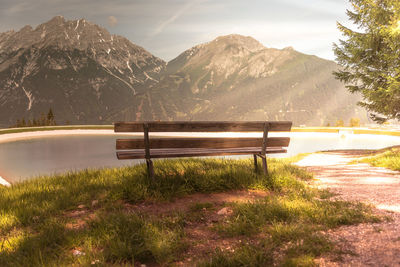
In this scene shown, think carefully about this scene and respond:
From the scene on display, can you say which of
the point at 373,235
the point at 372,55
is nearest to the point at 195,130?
the point at 373,235

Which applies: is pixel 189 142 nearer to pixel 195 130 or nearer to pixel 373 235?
pixel 195 130

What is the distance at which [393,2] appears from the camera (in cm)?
1014

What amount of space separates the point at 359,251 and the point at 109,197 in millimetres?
3255

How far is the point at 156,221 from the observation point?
3.16m

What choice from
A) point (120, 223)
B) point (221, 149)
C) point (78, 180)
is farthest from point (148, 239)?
point (78, 180)

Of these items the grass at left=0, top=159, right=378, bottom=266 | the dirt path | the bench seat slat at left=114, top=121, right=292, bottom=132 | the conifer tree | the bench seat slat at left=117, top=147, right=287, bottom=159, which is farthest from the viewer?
the conifer tree

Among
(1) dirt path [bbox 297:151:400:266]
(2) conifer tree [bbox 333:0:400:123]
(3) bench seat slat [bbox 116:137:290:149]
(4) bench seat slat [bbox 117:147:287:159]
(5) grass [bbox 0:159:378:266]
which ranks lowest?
(1) dirt path [bbox 297:151:400:266]

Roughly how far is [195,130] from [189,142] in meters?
0.24

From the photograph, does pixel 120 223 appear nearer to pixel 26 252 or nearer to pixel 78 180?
pixel 26 252

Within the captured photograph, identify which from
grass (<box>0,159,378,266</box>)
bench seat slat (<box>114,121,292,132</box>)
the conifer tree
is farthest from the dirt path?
the conifer tree

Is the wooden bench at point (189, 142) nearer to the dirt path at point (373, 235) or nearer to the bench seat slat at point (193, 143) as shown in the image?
the bench seat slat at point (193, 143)

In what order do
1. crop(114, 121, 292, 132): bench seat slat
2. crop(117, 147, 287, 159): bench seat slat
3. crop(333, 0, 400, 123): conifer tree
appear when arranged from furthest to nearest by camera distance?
crop(333, 0, 400, 123): conifer tree → crop(117, 147, 287, 159): bench seat slat → crop(114, 121, 292, 132): bench seat slat

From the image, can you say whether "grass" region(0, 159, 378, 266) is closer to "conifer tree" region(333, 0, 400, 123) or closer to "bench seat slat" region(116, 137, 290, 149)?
"bench seat slat" region(116, 137, 290, 149)

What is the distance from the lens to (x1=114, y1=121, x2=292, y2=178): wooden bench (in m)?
4.44
